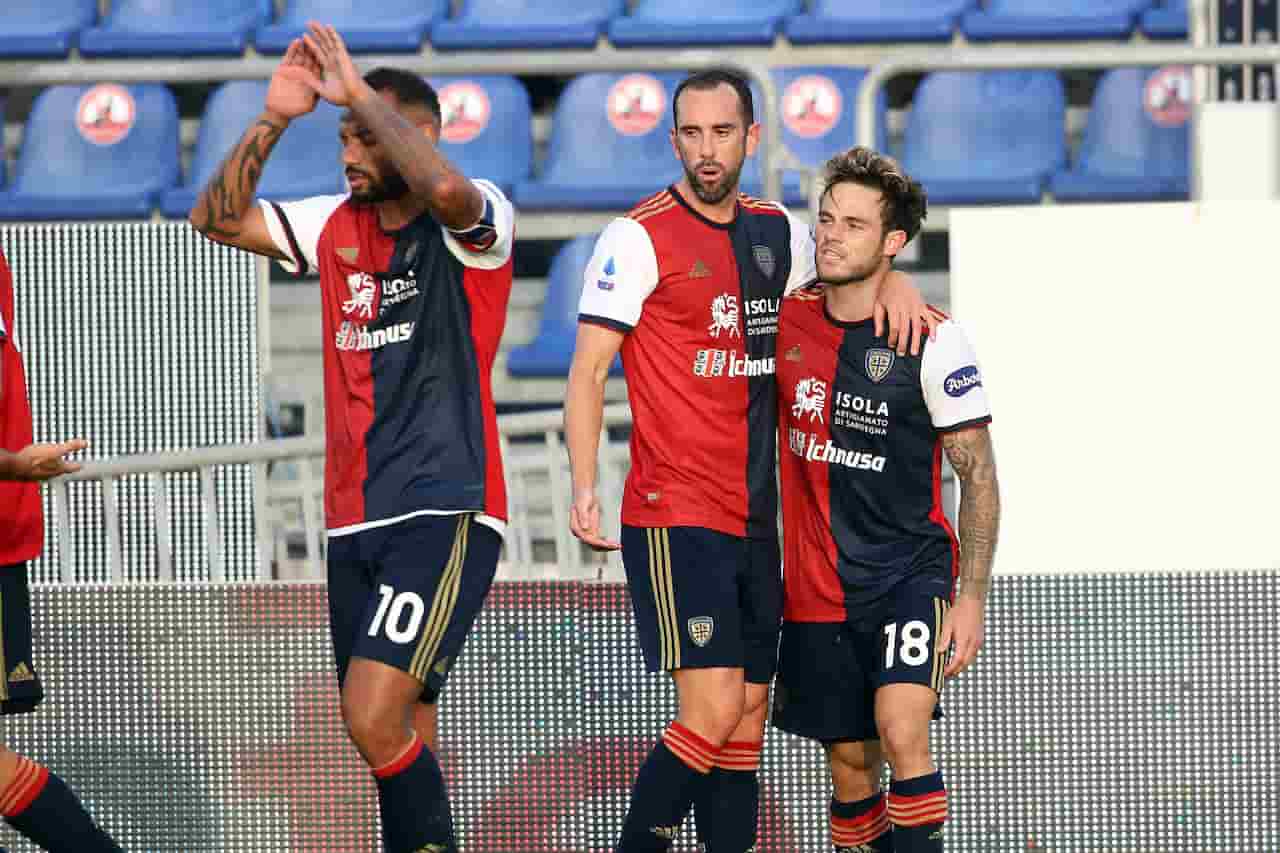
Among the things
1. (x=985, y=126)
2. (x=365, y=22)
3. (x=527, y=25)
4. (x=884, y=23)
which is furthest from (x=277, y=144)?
(x=985, y=126)

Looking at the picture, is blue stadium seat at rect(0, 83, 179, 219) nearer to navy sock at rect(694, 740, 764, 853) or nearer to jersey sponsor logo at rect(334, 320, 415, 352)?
jersey sponsor logo at rect(334, 320, 415, 352)

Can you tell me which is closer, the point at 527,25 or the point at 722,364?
the point at 722,364

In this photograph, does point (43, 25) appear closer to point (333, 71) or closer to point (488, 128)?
point (488, 128)

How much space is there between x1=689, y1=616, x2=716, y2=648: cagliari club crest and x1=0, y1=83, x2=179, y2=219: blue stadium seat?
638 cm

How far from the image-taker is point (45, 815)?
477 centimetres

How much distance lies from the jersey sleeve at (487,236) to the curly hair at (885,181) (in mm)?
808

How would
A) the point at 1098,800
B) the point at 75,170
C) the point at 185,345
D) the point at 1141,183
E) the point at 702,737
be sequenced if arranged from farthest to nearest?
the point at 75,170, the point at 1141,183, the point at 185,345, the point at 1098,800, the point at 702,737

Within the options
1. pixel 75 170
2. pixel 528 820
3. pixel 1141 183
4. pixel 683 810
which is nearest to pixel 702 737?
pixel 683 810

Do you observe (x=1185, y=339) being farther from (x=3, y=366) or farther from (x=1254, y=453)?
(x=3, y=366)

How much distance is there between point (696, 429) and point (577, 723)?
52.0 inches

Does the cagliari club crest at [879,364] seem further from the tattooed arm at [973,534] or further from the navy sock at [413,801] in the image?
the navy sock at [413,801]

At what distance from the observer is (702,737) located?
4.64m

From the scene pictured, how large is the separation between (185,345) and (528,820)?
200 centimetres

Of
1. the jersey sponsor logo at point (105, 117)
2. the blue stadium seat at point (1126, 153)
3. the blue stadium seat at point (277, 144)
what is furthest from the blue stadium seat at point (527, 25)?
the blue stadium seat at point (1126, 153)
